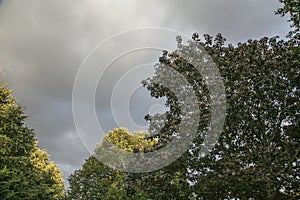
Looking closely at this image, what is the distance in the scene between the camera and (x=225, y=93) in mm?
14758

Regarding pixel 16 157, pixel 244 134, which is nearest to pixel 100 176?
pixel 16 157

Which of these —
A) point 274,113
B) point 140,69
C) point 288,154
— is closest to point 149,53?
point 140,69

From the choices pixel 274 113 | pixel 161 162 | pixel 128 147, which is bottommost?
pixel 161 162

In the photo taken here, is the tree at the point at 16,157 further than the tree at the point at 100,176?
No

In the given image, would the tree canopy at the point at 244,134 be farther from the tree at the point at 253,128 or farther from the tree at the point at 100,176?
the tree at the point at 100,176

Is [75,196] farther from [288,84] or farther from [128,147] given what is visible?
[288,84]

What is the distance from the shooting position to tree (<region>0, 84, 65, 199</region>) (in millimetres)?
24688

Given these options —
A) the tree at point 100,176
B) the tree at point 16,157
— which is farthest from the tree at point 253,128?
the tree at point 100,176

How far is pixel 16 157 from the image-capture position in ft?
84.1

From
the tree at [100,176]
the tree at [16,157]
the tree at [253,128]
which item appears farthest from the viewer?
the tree at [100,176]

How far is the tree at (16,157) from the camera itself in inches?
972

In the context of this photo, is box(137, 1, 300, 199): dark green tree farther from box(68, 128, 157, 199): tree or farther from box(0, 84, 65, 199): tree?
box(68, 128, 157, 199): tree

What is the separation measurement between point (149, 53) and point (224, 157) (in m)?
6.72

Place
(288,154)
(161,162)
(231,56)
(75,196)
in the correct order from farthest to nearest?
(75,196), (231,56), (161,162), (288,154)
